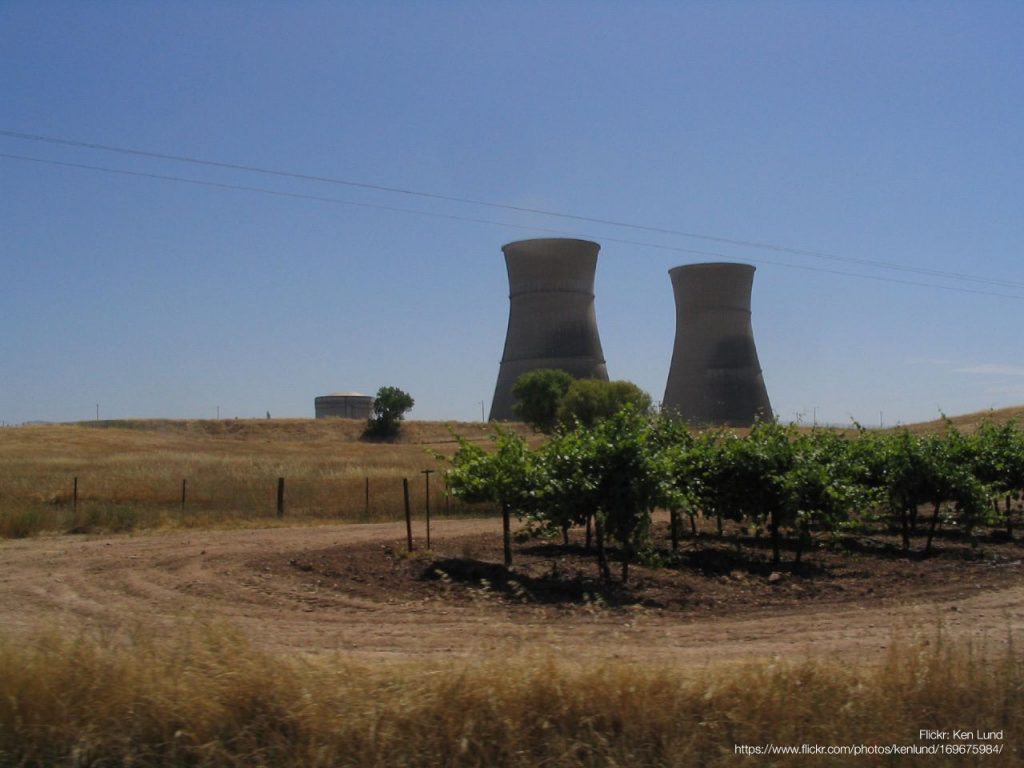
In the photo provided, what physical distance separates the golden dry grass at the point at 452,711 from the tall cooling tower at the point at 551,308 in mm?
36783

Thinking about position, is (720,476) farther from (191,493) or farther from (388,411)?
(388,411)

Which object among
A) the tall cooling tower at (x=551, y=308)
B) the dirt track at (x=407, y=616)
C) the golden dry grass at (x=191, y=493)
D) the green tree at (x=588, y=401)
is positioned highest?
the tall cooling tower at (x=551, y=308)

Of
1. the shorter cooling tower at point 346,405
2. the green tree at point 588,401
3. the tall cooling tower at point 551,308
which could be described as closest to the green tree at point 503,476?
the tall cooling tower at point 551,308

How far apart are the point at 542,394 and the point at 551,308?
20.2 ft

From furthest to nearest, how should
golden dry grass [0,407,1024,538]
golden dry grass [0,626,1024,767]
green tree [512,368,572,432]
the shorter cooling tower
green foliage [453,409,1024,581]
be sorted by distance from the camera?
the shorter cooling tower, green tree [512,368,572,432], golden dry grass [0,407,1024,538], green foliage [453,409,1024,581], golden dry grass [0,626,1024,767]

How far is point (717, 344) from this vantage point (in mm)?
43844

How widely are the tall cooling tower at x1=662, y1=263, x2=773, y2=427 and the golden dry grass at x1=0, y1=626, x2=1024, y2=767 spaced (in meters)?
39.4

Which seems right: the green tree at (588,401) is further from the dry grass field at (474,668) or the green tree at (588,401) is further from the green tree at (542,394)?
the dry grass field at (474,668)

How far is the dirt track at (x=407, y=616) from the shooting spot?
6.45m

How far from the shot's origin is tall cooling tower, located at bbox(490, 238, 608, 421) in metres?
41.4

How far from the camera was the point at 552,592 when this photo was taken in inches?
360

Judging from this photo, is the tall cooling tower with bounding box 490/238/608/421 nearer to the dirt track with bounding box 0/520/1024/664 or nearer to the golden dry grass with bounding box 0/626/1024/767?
the dirt track with bounding box 0/520/1024/664

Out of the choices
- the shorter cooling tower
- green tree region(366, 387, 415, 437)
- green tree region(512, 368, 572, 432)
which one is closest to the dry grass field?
green tree region(512, 368, 572, 432)

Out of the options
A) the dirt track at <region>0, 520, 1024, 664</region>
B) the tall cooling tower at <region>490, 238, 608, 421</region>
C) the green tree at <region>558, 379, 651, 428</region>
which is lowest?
the dirt track at <region>0, 520, 1024, 664</region>
